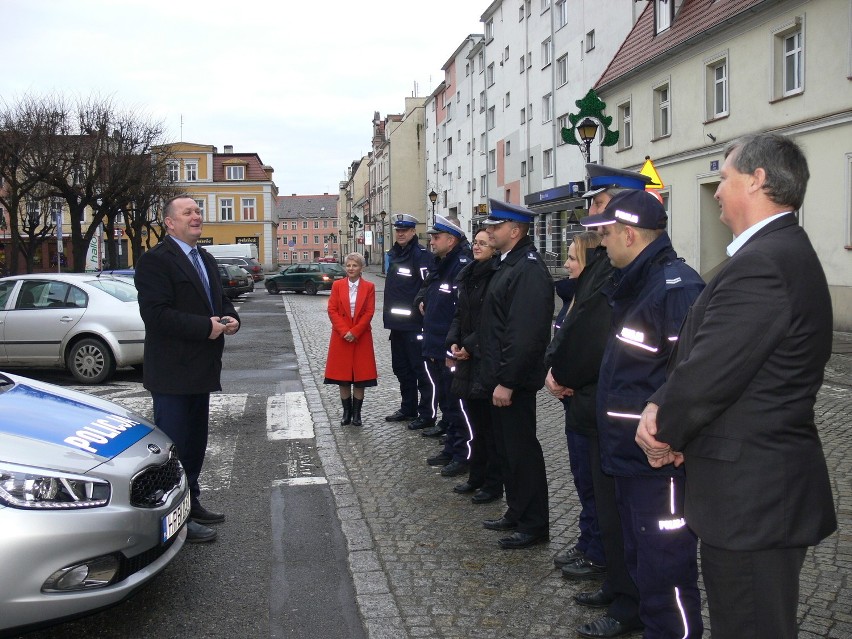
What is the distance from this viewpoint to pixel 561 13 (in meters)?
36.1

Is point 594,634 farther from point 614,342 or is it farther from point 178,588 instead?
point 178,588

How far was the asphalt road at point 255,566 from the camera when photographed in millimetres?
3980

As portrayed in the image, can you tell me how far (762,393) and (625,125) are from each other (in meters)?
27.5

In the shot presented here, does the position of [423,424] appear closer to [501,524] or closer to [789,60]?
[501,524]

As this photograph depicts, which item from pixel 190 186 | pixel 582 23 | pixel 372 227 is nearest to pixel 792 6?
pixel 582 23

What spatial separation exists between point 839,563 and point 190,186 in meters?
78.7

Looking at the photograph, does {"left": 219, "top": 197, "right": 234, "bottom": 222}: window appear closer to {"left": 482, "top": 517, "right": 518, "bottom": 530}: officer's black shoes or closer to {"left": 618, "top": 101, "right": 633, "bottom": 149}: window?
{"left": 618, "top": 101, "right": 633, "bottom": 149}: window

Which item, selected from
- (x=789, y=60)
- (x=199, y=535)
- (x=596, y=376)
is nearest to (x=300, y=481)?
(x=199, y=535)

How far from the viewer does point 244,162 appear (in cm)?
8006

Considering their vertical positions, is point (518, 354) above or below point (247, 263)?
below

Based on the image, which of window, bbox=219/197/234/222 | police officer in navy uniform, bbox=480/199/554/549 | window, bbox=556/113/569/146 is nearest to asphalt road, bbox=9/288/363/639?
police officer in navy uniform, bbox=480/199/554/549

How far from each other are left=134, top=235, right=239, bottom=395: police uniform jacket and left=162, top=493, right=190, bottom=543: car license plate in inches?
34.5

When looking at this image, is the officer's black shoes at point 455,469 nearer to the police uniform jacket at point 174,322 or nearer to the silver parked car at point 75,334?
the police uniform jacket at point 174,322

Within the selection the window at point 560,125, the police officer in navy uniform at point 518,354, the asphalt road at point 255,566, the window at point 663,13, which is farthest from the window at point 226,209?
the police officer in navy uniform at point 518,354
